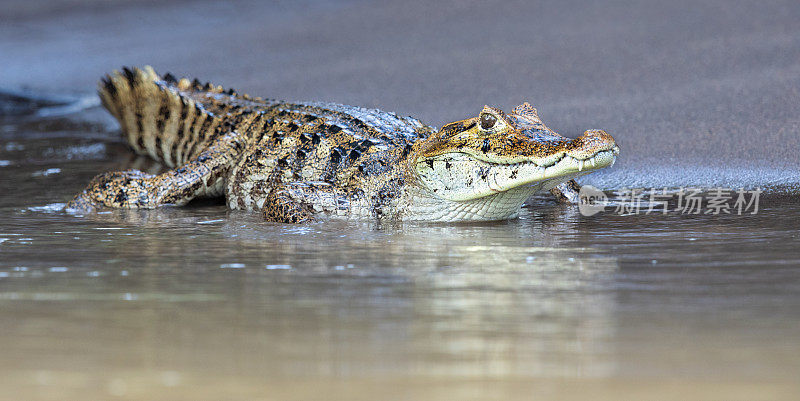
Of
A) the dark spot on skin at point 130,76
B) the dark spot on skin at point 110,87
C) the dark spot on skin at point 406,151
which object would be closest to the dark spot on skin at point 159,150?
the dark spot on skin at point 130,76

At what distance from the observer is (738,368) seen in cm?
214

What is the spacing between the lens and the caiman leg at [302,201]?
4652mm

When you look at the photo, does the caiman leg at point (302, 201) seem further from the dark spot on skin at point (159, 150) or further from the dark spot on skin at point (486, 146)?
the dark spot on skin at point (159, 150)

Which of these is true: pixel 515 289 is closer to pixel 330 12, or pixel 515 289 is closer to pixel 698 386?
pixel 698 386

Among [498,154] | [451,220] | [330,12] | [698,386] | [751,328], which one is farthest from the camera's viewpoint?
[330,12]

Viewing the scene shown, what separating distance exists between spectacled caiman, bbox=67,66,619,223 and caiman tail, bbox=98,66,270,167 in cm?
2

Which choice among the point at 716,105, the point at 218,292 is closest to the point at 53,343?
the point at 218,292

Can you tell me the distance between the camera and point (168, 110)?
674 cm

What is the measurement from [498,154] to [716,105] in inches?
123

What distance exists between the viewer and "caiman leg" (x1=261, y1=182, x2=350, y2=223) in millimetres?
4652

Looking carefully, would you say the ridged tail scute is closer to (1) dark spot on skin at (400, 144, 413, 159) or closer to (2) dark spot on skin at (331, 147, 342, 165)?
(2) dark spot on skin at (331, 147, 342, 165)

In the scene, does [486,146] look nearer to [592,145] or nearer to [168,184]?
[592,145]

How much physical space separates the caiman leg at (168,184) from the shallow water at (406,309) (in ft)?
2.89

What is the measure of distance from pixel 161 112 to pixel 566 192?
3.34 meters
